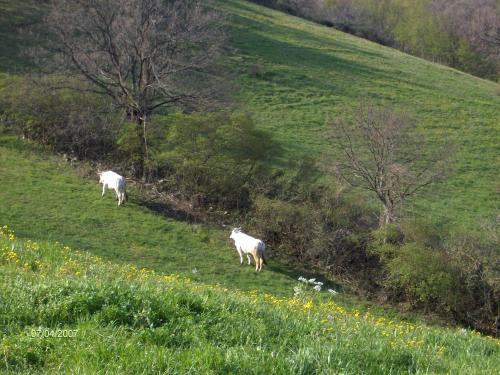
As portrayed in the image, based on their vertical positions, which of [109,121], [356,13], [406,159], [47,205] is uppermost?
[356,13]

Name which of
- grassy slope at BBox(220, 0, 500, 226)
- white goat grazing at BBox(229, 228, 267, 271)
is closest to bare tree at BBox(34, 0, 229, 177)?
white goat grazing at BBox(229, 228, 267, 271)

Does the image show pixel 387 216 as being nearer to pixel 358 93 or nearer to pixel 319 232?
pixel 319 232

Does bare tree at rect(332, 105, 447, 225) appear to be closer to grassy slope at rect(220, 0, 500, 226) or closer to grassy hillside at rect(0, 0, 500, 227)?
grassy hillside at rect(0, 0, 500, 227)

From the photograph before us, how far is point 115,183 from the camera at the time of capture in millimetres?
24688

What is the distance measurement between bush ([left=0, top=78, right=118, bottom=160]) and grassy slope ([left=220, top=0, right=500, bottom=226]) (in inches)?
415

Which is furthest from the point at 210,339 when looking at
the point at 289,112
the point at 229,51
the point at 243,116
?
the point at 229,51

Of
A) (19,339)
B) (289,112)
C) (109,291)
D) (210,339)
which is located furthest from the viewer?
(289,112)

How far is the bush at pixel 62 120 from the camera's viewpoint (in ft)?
95.5

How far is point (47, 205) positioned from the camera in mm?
23219

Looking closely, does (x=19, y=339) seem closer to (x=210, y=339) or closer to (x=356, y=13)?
(x=210, y=339)

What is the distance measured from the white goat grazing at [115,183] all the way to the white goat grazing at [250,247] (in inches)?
212

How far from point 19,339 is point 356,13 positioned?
85.1 metres

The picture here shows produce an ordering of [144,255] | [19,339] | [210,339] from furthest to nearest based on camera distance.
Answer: [144,255] < [210,339] < [19,339]

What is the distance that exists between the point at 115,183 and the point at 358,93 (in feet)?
97.0
